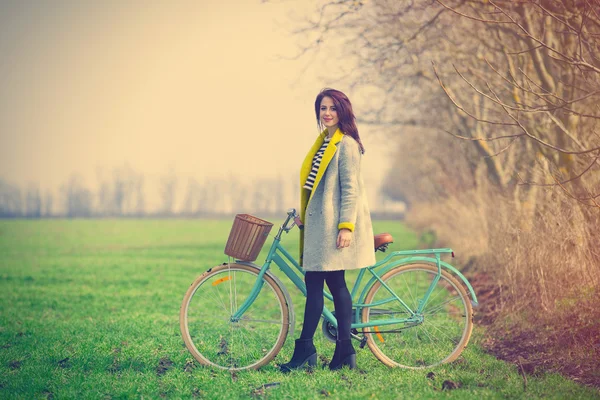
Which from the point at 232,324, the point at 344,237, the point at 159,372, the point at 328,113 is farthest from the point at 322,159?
the point at 159,372

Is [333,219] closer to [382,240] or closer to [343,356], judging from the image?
[382,240]

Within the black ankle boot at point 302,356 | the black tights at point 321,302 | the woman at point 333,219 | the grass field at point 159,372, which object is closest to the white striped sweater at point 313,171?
the woman at point 333,219

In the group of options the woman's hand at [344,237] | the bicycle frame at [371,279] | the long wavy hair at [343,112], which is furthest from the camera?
the bicycle frame at [371,279]

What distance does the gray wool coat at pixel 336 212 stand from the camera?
450cm

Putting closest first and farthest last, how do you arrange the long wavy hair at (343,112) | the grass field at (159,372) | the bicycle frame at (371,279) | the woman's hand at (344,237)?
the grass field at (159,372) < the woman's hand at (344,237) < the long wavy hair at (343,112) < the bicycle frame at (371,279)

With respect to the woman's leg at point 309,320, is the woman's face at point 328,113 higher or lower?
higher

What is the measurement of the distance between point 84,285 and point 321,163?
9.10 meters

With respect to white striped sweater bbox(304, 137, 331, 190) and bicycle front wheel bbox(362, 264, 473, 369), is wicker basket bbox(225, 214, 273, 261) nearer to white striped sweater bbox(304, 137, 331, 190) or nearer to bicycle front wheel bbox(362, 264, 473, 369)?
white striped sweater bbox(304, 137, 331, 190)

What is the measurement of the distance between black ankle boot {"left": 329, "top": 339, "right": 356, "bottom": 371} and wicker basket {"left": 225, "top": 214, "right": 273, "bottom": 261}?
0.97m

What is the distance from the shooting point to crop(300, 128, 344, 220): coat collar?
452 centimetres

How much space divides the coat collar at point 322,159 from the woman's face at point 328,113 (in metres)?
0.08

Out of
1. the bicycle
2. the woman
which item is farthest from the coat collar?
the bicycle

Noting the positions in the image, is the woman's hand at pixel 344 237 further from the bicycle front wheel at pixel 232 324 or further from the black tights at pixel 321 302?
the bicycle front wheel at pixel 232 324

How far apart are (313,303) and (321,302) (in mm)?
63
